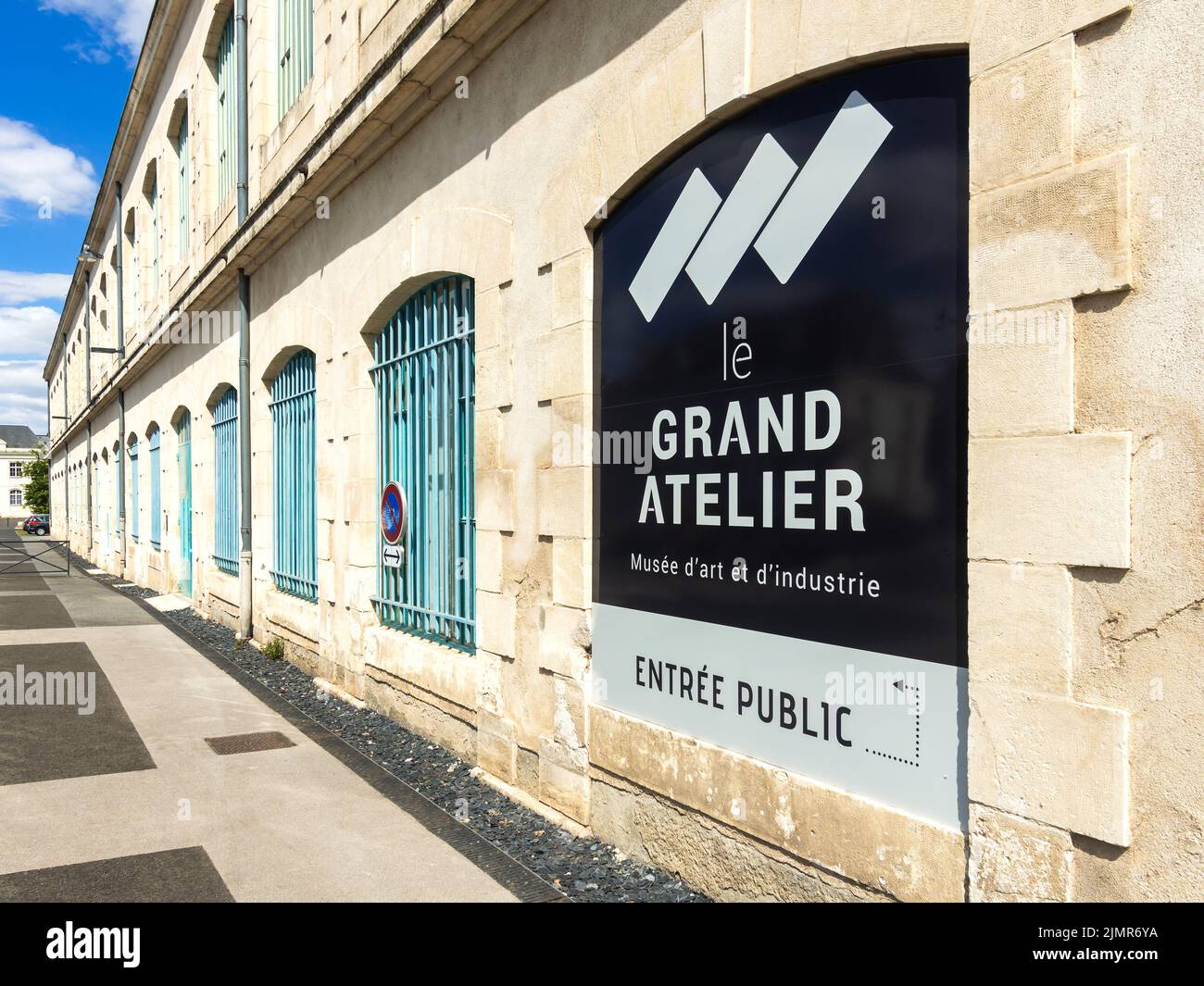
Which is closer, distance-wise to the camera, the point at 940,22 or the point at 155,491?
the point at 940,22

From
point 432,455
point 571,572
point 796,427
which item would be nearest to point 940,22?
point 796,427

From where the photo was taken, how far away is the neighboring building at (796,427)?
2.48m

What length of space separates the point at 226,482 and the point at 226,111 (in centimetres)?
562

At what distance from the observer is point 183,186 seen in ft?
54.1

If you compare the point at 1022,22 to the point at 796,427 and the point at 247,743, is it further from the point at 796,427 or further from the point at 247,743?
the point at 247,743

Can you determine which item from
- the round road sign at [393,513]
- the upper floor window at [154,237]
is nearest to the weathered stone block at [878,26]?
the round road sign at [393,513]

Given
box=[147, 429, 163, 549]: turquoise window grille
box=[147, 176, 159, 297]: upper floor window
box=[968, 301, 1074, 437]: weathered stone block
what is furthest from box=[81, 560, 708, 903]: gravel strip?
box=[147, 176, 159, 297]: upper floor window

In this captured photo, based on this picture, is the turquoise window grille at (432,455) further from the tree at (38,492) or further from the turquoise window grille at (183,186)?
the tree at (38,492)

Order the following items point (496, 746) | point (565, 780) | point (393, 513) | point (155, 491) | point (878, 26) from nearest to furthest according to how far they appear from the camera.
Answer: point (878, 26) < point (565, 780) < point (496, 746) < point (393, 513) < point (155, 491)

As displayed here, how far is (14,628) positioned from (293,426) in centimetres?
499

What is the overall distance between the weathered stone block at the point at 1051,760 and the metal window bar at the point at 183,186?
16346 mm

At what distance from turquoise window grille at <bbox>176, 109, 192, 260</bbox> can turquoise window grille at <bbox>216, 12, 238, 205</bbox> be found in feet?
8.17
